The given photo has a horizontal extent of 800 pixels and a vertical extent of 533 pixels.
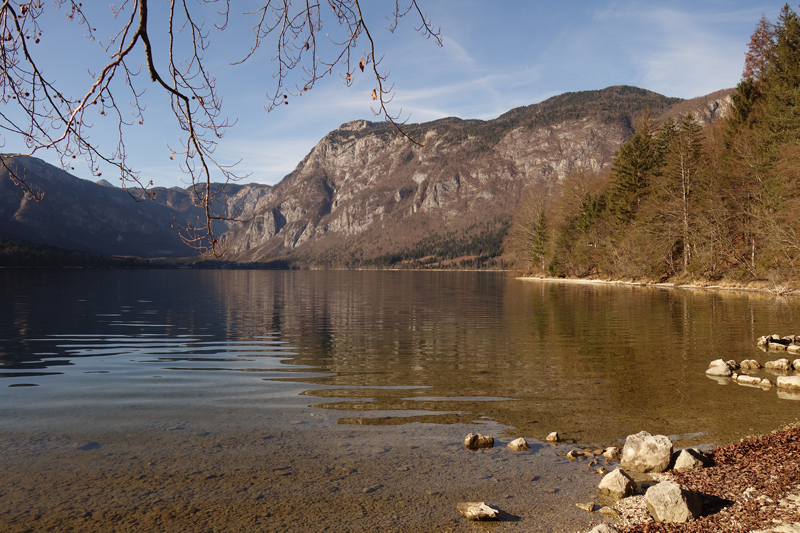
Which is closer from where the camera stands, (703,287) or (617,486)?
(617,486)

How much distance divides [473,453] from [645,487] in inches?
94.6

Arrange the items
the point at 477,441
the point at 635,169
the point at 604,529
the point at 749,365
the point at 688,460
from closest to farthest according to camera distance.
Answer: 1. the point at 604,529
2. the point at 688,460
3. the point at 477,441
4. the point at 749,365
5. the point at 635,169

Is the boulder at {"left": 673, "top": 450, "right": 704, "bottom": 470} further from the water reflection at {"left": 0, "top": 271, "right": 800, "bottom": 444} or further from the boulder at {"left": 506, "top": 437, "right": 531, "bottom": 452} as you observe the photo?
the boulder at {"left": 506, "top": 437, "right": 531, "bottom": 452}

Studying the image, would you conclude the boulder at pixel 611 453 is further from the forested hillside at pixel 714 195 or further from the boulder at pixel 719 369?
the forested hillside at pixel 714 195

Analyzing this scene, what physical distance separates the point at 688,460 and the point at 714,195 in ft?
162

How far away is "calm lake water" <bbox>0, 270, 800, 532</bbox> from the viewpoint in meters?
5.52

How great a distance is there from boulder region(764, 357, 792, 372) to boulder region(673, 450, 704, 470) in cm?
888

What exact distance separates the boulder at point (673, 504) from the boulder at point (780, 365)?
10514 millimetres

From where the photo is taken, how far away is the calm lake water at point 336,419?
552 cm

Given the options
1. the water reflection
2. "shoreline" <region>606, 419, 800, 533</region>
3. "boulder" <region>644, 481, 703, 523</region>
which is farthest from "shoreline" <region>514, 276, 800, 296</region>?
"boulder" <region>644, 481, 703, 523</region>

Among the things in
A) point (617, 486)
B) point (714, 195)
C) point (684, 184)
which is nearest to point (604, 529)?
point (617, 486)

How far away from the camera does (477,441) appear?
740 centimetres

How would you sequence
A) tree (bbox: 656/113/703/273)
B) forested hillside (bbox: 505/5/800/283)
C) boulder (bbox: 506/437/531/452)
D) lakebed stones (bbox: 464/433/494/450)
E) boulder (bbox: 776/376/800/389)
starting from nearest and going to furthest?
1. boulder (bbox: 506/437/531/452)
2. lakebed stones (bbox: 464/433/494/450)
3. boulder (bbox: 776/376/800/389)
4. forested hillside (bbox: 505/5/800/283)
5. tree (bbox: 656/113/703/273)

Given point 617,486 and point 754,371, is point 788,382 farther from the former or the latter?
point 617,486
